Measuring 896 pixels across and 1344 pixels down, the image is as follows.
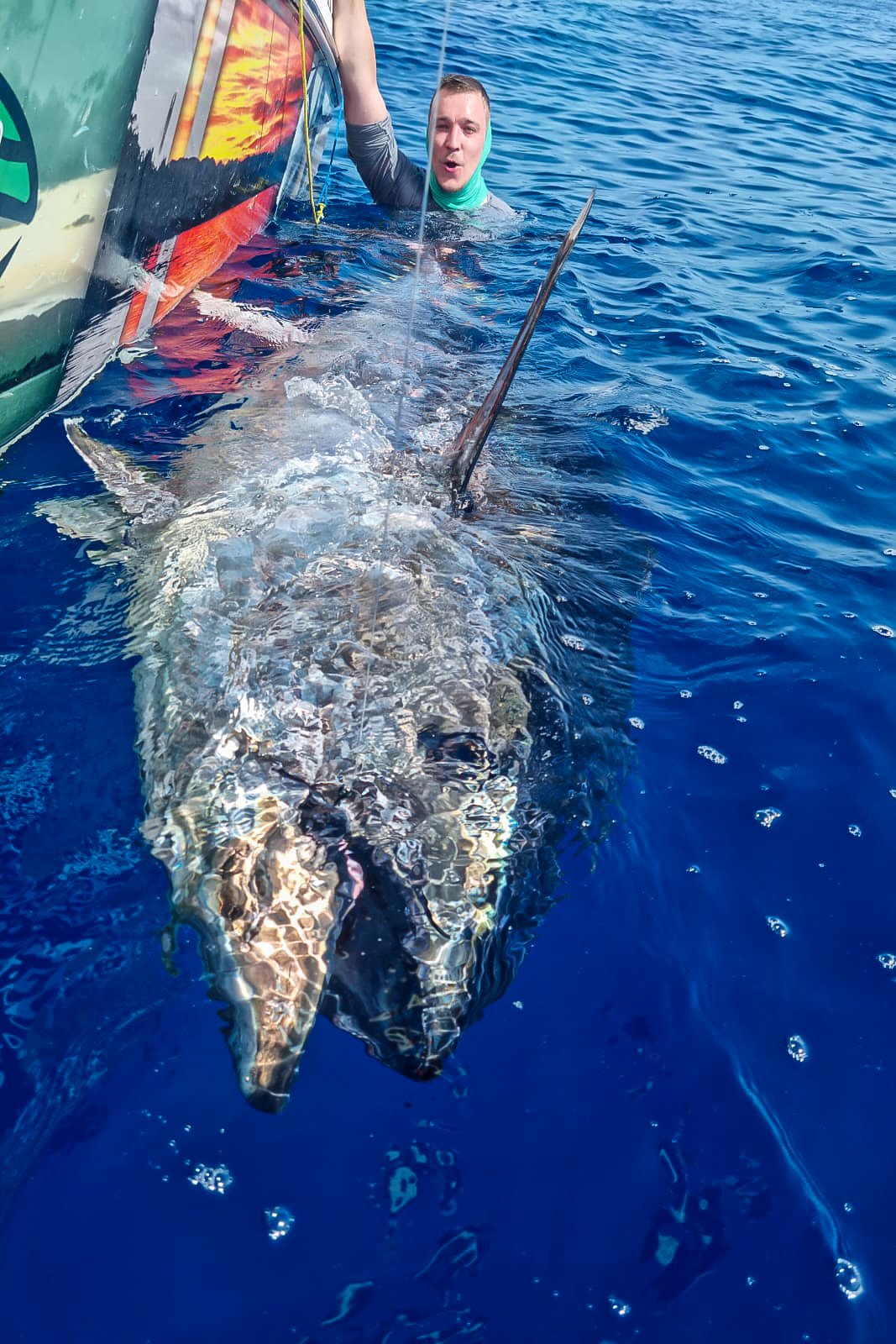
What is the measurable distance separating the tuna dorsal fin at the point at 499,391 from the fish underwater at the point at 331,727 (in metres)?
0.02

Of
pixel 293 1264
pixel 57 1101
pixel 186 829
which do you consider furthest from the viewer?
pixel 186 829

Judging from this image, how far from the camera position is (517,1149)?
6.30 feet

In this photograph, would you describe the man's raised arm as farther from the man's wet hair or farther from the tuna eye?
the tuna eye

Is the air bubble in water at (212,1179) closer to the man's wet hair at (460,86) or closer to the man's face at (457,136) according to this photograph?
the man's face at (457,136)

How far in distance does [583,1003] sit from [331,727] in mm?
913

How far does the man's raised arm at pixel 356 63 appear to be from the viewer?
5578 millimetres

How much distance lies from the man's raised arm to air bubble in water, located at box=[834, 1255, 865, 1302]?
6171 millimetres

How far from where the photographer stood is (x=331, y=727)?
2.48 metres

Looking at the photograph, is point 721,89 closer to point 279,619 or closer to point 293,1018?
point 279,619

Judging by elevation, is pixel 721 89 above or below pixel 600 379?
above

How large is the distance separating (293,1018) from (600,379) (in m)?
4.04

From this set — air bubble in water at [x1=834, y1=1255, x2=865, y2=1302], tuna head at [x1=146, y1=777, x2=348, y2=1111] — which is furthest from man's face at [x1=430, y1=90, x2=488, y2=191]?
air bubble in water at [x1=834, y1=1255, x2=865, y2=1302]

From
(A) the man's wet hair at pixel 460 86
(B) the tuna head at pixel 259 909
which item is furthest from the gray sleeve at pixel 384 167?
(B) the tuna head at pixel 259 909

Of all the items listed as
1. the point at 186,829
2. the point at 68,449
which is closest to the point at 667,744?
the point at 186,829
